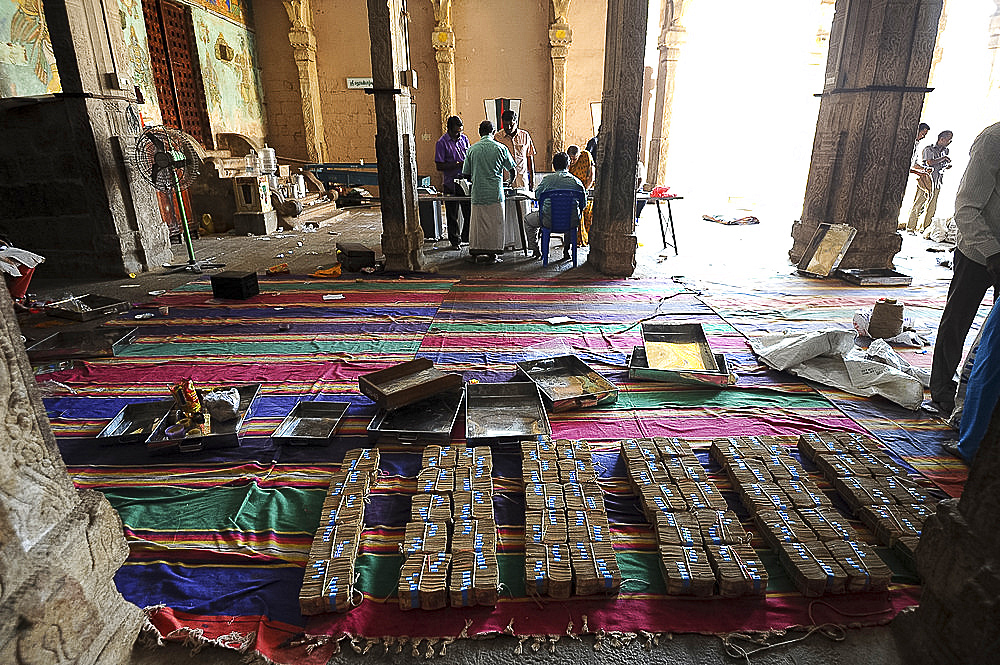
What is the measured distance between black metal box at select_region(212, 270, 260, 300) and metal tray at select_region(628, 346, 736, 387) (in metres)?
4.85

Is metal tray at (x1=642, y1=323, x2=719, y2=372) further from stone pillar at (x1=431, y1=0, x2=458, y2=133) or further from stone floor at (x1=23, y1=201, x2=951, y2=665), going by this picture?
stone pillar at (x1=431, y1=0, x2=458, y2=133)

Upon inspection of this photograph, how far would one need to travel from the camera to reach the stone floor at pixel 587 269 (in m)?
2.09

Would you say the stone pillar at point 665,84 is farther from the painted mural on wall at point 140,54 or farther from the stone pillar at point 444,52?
the painted mural on wall at point 140,54

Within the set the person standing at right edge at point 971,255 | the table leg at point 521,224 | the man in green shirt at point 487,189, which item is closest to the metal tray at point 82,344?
the man in green shirt at point 487,189

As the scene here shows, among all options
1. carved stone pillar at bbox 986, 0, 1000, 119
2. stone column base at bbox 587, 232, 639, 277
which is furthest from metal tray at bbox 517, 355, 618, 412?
carved stone pillar at bbox 986, 0, 1000, 119

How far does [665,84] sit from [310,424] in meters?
14.5

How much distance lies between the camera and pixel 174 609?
2301 millimetres

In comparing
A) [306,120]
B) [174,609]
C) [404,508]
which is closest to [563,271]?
[404,508]

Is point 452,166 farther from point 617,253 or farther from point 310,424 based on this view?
point 310,424

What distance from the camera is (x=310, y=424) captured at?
3.69m

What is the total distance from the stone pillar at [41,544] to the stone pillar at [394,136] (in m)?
5.76

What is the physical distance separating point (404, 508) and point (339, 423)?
1083mm

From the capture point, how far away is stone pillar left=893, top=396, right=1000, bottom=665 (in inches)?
61.4

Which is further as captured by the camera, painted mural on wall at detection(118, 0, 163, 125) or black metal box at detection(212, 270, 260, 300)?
painted mural on wall at detection(118, 0, 163, 125)
